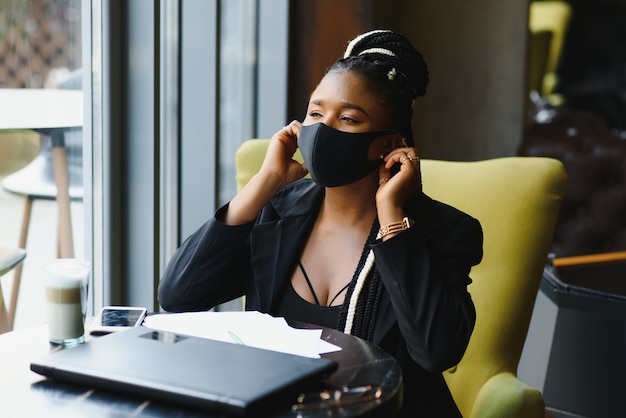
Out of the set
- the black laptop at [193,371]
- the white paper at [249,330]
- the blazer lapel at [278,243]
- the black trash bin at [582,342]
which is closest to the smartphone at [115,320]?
the white paper at [249,330]

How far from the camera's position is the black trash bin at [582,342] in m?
1.98

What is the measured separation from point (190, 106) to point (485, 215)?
1130 mm

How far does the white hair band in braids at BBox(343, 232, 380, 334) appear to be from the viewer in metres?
1.53

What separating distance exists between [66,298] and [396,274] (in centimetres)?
57

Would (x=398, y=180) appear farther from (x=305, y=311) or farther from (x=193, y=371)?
(x=193, y=371)

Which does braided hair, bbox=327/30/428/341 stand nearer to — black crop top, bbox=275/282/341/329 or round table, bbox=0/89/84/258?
black crop top, bbox=275/282/341/329

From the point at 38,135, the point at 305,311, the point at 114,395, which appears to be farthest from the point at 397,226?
the point at 38,135

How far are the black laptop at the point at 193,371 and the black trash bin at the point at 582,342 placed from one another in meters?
1.10

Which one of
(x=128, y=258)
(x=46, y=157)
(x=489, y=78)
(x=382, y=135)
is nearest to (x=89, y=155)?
(x=46, y=157)

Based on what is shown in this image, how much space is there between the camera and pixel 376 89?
63.0 inches

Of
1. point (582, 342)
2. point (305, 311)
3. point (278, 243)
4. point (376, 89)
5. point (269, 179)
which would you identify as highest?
point (376, 89)

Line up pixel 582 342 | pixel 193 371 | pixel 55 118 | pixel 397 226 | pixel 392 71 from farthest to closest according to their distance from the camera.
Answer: pixel 55 118, pixel 582 342, pixel 392 71, pixel 397 226, pixel 193 371

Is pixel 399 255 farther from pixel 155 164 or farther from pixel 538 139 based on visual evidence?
pixel 538 139

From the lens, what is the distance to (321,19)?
117 inches
